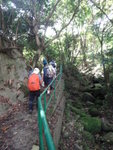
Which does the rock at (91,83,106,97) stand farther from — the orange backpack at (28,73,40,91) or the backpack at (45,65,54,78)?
the orange backpack at (28,73,40,91)

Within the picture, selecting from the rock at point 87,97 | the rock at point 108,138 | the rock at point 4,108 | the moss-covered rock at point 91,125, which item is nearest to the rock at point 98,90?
the rock at point 87,97

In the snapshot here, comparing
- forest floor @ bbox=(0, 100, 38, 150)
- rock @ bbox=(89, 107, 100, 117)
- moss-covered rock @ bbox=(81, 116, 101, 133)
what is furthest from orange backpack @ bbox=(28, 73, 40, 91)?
rock @ bbox=(89, 107, 100, 117)

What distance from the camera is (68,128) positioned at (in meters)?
6.65

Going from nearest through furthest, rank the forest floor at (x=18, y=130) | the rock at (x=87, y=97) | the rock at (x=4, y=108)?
the forest floor at (x=18, y=130) → the rock at (x=4, y=108) → the rock at (x=87, y=97)

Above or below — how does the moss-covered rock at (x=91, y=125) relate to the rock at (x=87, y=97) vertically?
below

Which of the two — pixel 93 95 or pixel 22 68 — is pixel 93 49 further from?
pixel 22 68

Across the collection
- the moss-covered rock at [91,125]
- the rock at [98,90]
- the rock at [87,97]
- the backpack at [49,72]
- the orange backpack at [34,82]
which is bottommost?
the moss-covered rock at [91,125]

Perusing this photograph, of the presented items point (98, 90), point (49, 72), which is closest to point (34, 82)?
point (49, 72)

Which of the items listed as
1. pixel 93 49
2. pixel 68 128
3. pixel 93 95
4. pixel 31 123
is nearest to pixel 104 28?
pixel 93 95

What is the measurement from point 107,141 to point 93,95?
22.0 feet

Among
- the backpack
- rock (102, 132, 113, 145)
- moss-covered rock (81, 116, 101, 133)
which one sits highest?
the backpack

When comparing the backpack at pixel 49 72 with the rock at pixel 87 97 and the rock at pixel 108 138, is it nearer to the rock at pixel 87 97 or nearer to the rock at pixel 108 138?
the rock at pixel 108 138

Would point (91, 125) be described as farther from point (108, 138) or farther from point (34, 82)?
point (34, 82)

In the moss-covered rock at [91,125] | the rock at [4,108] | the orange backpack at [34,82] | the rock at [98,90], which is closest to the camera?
the orange backpack at [34,82]
